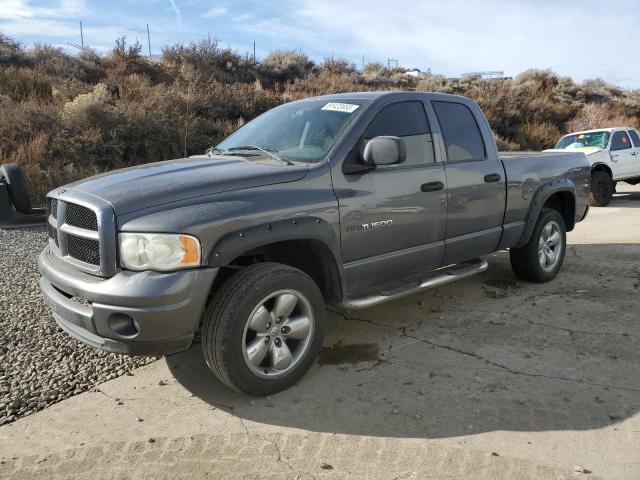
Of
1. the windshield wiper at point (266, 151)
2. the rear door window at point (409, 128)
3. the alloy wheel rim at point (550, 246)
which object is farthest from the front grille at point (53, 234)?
the alloy wheel rim at point (550, 246)

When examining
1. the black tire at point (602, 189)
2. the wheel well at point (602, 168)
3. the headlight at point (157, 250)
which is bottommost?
the black tire at point (602, 189)

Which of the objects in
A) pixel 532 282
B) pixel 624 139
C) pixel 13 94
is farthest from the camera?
pixel 13 94

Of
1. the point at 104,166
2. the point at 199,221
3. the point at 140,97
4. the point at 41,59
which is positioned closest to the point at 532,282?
the point at 199,221

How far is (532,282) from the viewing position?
5.88 meters

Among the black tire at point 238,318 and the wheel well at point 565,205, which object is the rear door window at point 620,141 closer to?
the wheel well at point 565,205

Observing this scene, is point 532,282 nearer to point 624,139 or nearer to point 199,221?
point 199,221

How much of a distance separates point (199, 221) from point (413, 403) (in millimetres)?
1685

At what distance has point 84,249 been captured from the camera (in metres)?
3.22

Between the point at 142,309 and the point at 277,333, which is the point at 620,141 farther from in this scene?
the point at 142,309

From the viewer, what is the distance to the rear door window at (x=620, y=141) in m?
12.8

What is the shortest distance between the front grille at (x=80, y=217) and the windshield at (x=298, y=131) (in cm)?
130

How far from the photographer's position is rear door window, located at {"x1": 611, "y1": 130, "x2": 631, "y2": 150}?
12781mm

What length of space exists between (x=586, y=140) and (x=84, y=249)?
12.9m

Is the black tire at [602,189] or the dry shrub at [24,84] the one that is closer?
the black tire at [602,189]
